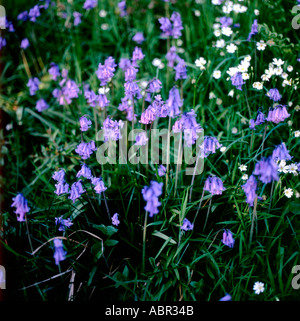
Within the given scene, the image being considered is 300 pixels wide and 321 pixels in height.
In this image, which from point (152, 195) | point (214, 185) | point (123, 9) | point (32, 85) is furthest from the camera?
point (123, 9)

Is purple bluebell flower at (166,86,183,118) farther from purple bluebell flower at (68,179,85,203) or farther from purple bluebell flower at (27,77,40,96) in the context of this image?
purple bluebell flower at (27,77,40,96)

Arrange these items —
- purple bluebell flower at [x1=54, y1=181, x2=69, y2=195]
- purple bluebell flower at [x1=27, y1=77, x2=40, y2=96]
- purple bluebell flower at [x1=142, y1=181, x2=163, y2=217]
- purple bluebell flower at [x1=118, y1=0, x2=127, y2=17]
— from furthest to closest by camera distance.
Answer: purple bluebell flower at [x1=118, y1=0, x2=127, y2=17] < purple bluebell flower at [x1=27, y1=77, x2=40, y2=96] < purple bluebell flower at [x1=54, y1=181, x2=69, y2=195] < purple bluebell flower at [x1=142, y1=181, x2=163, y2=217]

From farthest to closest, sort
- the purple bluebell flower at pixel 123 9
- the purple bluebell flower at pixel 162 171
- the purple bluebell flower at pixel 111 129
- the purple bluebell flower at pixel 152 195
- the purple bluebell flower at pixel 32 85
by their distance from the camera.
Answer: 1. the purple bluebell flower at pixel 123 9
2. the purple bluebell flower at pixel 32 85
3. the purple bluebell flower at pixel 162 171
4. the purple bluebell flower at pixel 111 129
5. the purple bluebell flower at pixel 152 195

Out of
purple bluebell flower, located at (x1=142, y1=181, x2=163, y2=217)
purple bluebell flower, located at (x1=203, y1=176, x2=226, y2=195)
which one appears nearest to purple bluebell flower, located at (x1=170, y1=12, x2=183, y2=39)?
purple bluebell flower, located at (x1=203, y1=176, x2=226, y2=195)

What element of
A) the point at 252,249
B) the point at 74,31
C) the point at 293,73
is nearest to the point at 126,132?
the point at 252,249

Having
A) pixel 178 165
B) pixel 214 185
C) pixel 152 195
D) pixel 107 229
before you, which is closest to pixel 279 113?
pixel 214 185

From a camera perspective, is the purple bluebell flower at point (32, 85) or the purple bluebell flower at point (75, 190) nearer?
the purple bluebell flower at point (75, 190)

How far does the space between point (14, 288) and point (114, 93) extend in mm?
1986

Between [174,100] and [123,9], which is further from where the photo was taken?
[123,9]

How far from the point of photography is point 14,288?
2.14 meters

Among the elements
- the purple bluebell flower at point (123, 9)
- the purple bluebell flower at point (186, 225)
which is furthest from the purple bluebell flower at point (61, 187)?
the purple bluebell flower at point (123, 9)

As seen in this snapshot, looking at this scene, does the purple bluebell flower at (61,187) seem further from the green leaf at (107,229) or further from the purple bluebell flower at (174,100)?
the purple bluebell flower at (174,100)

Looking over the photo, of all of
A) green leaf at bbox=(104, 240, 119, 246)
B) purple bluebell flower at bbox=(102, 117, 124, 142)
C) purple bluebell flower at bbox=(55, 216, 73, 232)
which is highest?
purple bluebell flower at bbox=(102, 117, 124, 142)

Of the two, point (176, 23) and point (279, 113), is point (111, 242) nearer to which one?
point (279, 113)
